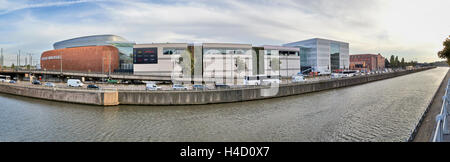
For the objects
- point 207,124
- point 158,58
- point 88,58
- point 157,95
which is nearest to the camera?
point 207,124

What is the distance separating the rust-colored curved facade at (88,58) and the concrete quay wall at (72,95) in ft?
78.7

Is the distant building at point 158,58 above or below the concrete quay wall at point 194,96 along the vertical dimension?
above

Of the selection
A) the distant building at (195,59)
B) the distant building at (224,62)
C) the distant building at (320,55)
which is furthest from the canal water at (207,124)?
the distant building at (320,55)

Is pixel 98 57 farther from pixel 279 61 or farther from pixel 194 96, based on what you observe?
pixel 279 61

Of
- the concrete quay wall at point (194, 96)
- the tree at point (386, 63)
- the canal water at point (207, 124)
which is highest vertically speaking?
the tree at point (386, 63)

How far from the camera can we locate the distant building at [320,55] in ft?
275

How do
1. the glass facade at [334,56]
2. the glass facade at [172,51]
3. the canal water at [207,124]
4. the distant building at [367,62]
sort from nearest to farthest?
the canal water at [207,124], the glass facade at [172,51], the glass facade at [334,56], the distant building at [367,62]

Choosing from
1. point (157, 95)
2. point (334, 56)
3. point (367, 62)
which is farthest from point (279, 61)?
point (367, 62)

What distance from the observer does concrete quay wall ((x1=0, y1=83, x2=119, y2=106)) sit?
86.2ft

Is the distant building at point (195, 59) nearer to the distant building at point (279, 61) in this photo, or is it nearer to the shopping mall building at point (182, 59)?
the shopping mall building at point (182, 59)

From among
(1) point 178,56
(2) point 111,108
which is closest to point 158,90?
(2) point 111,108

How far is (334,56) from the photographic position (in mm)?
92688

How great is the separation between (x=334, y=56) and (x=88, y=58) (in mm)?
92630
